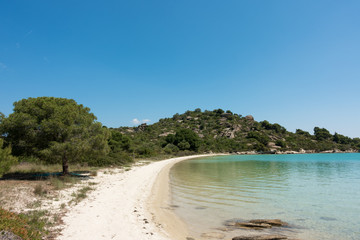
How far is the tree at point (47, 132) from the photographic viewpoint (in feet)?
53.6

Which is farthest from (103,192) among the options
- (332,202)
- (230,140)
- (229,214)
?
(230,140)

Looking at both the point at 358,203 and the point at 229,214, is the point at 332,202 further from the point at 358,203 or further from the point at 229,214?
the point at 229,214

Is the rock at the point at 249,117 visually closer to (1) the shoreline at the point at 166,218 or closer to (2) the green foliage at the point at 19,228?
(1) the shoreline at the point at 166,218

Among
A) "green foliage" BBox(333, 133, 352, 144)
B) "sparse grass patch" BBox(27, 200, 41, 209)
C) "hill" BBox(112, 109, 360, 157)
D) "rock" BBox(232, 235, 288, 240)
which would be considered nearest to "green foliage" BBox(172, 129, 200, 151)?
"hill" BBox(112, 109, 360, 157)

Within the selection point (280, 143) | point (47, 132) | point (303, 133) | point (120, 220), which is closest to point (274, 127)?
point (280, 143)

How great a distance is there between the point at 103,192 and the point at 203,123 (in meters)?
146

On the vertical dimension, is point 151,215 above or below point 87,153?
below

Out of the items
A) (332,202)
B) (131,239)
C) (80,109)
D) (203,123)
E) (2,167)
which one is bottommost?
(332,202)

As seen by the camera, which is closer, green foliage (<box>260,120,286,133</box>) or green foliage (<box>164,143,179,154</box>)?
green foliage (<box>164,143,179,154</box>)

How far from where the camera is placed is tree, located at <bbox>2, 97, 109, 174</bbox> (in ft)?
53.6

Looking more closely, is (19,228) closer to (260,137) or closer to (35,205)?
(35,205)

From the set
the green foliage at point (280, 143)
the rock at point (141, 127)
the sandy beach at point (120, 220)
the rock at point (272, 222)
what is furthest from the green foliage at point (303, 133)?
the sandy beach at point (120, 220)

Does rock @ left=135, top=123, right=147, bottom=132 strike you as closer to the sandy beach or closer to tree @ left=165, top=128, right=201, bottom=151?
tree @ left=165, top=128, right=201, bottom=151

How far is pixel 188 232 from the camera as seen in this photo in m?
8.34
